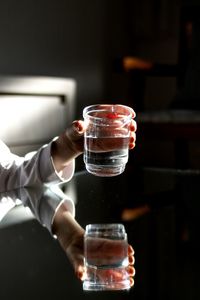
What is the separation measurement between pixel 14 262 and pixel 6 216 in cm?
18

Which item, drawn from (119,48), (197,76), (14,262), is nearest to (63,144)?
(14,262)

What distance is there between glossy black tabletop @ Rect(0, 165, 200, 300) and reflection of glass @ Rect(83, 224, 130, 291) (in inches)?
0.4

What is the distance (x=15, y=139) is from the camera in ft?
4.88

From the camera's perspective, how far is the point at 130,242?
478 millimetres

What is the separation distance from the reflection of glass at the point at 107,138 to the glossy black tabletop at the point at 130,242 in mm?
65

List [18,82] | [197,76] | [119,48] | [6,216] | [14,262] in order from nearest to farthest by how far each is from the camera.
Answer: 1. [14,262]
2. [6,216]
3. [18,82]
4. [197,76]
5. [119,48]

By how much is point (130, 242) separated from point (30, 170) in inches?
14.5

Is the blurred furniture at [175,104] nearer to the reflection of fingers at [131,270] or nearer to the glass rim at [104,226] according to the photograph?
the glass rim at [104,226]

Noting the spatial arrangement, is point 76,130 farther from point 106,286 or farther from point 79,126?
point 106,286

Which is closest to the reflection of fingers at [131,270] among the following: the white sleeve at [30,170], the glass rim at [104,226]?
the glass rim at [104,226]

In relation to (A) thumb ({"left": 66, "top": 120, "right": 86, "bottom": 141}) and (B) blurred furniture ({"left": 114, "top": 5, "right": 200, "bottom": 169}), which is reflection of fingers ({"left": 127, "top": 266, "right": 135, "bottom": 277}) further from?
(B) blurred furniture ({"left": 114, "top": 5, "right": 200, "bottom": 169})

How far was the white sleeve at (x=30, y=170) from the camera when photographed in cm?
77

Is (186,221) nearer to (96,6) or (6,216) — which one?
(6,216)

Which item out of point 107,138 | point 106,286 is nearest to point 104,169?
point 107,138
